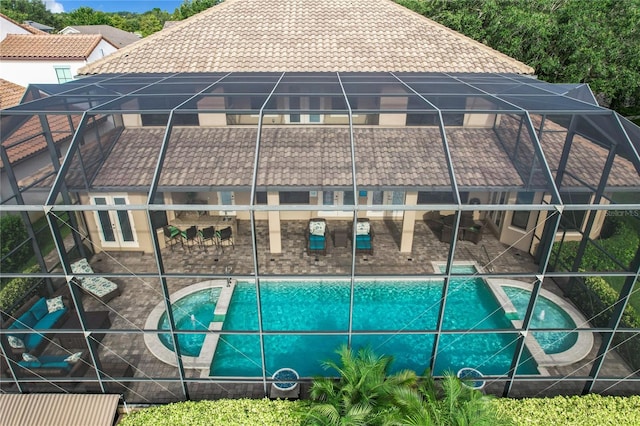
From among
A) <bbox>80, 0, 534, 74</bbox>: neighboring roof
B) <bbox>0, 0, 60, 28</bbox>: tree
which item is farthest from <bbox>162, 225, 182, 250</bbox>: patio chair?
<bbox>0, 0, 60, 28</bbox>: tree

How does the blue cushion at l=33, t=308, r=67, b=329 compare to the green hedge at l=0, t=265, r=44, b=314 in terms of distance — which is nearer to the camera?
the blue cushion at l=33, t=308, r=67, b=329

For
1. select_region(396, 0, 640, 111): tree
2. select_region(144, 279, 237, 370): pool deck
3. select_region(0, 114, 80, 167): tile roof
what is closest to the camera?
select_region(144, 279, 237, 370): pool deck

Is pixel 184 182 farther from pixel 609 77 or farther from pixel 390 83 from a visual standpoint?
pixel 609 77

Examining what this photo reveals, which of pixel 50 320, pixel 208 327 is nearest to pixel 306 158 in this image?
pixel 208 327

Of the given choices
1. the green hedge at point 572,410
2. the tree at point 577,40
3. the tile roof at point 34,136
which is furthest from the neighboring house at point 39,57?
the green hedge at point 572,410

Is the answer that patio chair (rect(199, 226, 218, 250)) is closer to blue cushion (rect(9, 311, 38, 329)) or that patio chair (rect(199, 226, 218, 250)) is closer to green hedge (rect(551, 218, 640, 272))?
blue cushion (rect(9, 311, 38, 329))

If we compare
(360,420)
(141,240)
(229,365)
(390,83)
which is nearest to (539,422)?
(360,420)

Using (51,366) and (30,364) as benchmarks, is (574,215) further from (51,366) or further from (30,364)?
(30,364)
